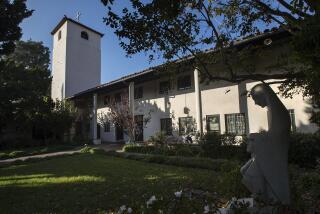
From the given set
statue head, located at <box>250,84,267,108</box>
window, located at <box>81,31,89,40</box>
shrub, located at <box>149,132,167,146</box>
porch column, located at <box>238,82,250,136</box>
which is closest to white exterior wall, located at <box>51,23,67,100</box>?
window, located at <box>81,31,89,40</box>

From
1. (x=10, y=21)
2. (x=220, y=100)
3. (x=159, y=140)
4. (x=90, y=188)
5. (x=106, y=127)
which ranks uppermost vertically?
(x=10, y=21)

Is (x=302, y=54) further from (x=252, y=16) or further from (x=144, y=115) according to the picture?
(x=144, y=115)

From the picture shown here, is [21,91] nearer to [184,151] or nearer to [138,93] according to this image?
[138,93]

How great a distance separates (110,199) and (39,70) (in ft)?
84.4

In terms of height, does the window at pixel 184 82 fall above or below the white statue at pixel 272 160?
above

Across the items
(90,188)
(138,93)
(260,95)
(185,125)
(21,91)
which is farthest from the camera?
(21,91)

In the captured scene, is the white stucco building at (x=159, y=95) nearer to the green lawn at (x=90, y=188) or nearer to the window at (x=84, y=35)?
the window at (x=84, y=35)

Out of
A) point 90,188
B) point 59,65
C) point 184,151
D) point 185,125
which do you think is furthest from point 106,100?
point 90,188

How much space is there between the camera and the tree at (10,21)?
38.4ft

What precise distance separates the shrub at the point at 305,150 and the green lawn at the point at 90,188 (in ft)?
13.1

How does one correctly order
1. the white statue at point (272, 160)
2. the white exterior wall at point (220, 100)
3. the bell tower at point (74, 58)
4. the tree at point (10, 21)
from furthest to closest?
the bell tower at point (74, 58) → the white exterior wall at point (220, 100) → the tree at point (10, 21) → the white statue at point (272, 160)

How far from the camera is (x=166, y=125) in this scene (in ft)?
66.0

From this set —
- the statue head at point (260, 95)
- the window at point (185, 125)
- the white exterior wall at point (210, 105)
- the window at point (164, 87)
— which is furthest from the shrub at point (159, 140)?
the statue head at point (260, 95)

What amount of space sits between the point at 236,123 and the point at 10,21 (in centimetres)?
1251
